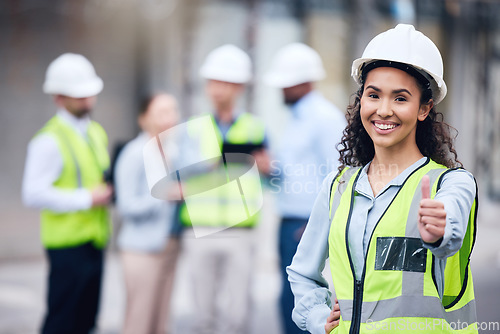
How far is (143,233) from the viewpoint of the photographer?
14.8ft

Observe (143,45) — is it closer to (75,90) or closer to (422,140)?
(75,90)

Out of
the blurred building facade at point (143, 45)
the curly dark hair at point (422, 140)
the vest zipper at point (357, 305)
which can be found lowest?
the vest zipper at point (357, 305)

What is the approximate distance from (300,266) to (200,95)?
6824 millimetres

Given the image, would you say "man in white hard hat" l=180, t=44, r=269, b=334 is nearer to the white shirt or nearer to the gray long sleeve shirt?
the white shirt

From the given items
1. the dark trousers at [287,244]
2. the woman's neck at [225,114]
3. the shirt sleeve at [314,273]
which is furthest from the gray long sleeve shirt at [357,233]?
the woman's neck at [225,114]

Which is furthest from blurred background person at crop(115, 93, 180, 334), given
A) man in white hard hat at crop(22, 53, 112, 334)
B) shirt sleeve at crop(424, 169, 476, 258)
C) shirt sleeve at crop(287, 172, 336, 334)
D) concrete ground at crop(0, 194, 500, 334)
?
shirt sleeve at crop(424, 169, 476, 258)

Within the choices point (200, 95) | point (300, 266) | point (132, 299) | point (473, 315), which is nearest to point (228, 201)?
point (132, 299)

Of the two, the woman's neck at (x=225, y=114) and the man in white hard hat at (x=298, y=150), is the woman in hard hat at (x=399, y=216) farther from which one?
the woman's neck at (x=225, y=114)

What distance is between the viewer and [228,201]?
176 inches

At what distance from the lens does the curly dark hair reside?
1.74m

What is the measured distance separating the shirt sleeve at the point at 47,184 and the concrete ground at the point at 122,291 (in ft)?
5.14

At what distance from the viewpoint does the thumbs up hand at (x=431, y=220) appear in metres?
1.42

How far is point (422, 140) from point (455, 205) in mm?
292

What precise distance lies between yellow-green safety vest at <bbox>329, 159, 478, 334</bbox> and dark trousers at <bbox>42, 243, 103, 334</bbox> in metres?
2.85
